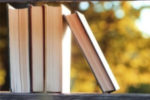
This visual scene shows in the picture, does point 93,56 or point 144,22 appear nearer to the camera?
point 93,56

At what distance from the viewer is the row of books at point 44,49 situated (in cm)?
117

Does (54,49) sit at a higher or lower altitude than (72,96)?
higher

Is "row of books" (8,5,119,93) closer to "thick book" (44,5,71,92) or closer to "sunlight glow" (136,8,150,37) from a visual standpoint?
"thick book" (44,5,71,92)

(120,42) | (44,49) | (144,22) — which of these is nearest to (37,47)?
(44,49)

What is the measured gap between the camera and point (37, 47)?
46.5 inches

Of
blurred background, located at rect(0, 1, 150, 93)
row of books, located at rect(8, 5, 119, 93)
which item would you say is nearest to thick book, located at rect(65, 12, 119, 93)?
row of books, located at rect(8, 5, 119, 93)

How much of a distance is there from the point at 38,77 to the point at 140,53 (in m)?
5.18

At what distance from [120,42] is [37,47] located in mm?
4967

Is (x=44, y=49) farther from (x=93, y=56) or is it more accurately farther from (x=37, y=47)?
(x=93, y=56)

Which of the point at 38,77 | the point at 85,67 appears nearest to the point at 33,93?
the point at 38,77

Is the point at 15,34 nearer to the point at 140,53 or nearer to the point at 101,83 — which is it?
the point at 101,83

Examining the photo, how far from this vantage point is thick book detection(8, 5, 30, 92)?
3.91 feet

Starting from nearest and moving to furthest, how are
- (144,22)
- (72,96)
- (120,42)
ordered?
(72,96) → (120,42) → (144,22)

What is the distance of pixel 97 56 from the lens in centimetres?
119
